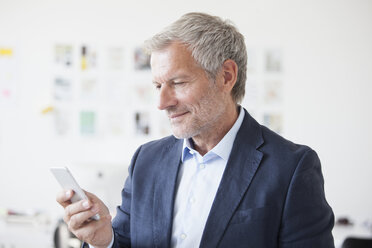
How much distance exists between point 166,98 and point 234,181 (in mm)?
310

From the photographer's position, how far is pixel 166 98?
4.01 ft

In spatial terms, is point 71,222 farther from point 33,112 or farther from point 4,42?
point 4,42

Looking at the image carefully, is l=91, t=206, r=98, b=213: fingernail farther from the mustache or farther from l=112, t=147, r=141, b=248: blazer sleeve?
the mustache

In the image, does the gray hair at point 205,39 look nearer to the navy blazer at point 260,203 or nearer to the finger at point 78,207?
the navy blazer at point 260,203

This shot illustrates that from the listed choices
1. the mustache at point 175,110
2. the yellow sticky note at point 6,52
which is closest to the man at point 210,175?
the mustache at point 175,110

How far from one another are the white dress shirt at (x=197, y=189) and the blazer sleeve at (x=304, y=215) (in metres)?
0.23

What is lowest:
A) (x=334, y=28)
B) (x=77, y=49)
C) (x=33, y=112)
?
(x=33, y=112)

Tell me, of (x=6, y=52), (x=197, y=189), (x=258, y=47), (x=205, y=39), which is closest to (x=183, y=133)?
(x=197, y=189)

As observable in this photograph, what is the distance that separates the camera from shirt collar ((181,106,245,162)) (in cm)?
128

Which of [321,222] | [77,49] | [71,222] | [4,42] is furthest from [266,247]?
[4,42]

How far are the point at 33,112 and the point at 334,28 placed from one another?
8.84ft

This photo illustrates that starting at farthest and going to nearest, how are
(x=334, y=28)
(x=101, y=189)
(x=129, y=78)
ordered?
(x=129, y=78)
(x=334, y=28)
(x=101, y=189)

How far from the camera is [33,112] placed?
148 inches

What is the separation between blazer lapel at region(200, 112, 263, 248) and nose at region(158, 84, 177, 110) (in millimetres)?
228
